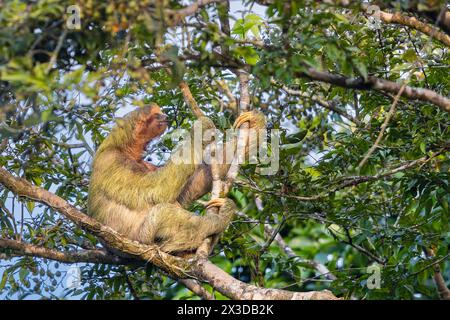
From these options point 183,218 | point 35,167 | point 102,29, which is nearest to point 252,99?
point 183,218

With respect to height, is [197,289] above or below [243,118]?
below

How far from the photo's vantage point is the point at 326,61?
26.7ft

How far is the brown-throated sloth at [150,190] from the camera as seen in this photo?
8.00 metres

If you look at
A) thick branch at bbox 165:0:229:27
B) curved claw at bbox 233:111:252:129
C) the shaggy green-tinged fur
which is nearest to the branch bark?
the shaggy green-tinged fur

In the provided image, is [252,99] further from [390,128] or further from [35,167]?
[35,167]

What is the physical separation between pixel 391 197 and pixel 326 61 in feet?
9.47

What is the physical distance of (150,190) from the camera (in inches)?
327

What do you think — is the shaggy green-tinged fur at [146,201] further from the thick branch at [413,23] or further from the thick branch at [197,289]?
the thick branch at [413,23]

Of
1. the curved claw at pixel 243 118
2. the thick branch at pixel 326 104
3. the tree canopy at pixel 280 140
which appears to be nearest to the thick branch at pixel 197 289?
the tree canopy at pixel 280 140

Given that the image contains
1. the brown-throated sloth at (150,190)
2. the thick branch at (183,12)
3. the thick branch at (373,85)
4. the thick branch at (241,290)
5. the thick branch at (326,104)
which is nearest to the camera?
the thick branch at (183,12)

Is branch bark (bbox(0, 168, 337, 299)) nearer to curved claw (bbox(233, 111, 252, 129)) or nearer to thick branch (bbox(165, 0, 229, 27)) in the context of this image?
curved claw (bbox(233, 111, 252, 129))

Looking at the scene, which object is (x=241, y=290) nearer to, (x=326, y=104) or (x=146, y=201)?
(x=146, y=201)

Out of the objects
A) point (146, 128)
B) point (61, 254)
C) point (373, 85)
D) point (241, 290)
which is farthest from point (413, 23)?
point (61, 254)

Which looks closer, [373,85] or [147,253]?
[373,85]
